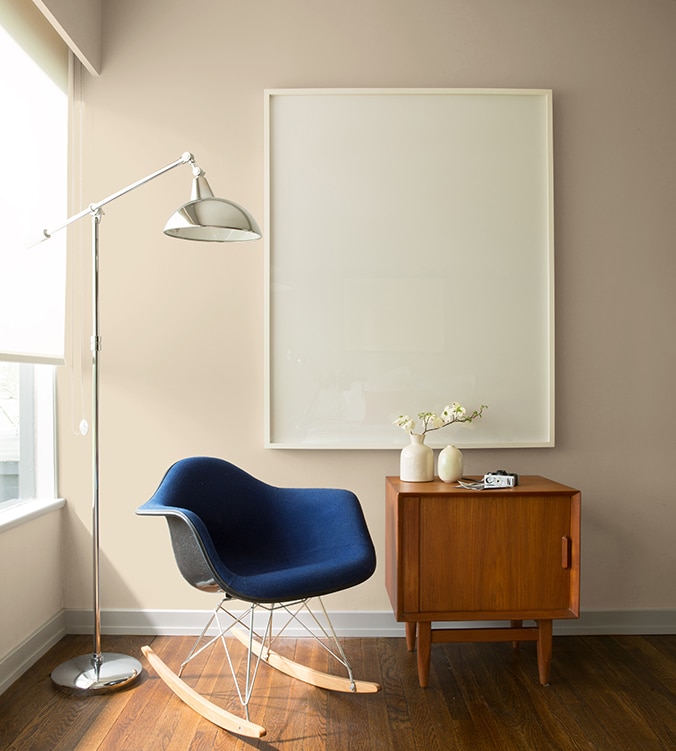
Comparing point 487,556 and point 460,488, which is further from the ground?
point 460,488

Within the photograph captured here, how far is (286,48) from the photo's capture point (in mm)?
3297

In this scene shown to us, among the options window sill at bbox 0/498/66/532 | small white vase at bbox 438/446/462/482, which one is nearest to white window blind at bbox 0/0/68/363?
window sill at bbox 0/498/66/532

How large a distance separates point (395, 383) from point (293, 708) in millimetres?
1377

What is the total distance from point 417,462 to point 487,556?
17.8 inches

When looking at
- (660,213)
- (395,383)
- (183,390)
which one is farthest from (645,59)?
(183,390)

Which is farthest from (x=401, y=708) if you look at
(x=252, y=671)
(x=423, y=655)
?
(x=252, y=671)

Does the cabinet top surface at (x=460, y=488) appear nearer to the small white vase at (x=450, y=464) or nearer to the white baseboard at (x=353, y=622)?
the small white vase at (x=450, y=464)

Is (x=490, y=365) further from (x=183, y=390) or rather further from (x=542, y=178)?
(x=183, y=390)

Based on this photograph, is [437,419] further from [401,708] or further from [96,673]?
[96,673]

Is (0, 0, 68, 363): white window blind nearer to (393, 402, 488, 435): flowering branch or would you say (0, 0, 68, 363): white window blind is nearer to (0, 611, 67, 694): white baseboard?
(0, 611, 67, 694): white baseboard

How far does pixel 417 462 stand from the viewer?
2963 mm

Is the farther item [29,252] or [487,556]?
[29,252]

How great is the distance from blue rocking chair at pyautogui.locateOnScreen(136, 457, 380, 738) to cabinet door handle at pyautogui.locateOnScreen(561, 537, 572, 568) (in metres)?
0.72

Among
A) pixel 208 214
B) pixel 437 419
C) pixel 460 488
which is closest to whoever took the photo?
pixel 208 214
